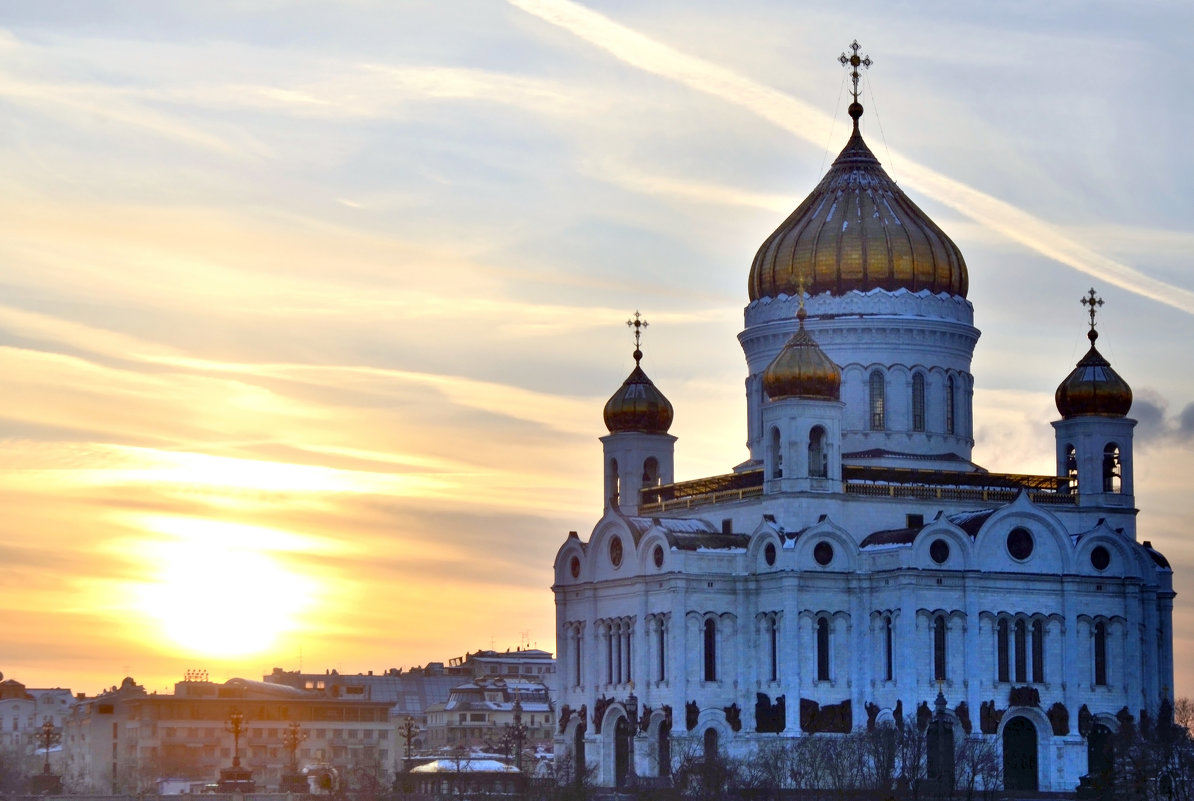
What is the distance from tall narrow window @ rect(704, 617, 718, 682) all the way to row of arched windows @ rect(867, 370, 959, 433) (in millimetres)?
9413

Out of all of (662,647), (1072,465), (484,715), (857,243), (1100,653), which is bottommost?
(484,715)

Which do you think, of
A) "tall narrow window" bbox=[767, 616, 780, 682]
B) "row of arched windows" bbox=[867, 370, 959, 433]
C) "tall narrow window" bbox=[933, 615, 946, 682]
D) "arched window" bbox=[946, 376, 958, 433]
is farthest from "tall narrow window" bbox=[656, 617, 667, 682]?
"arched window" bbox=[946, 376, 958, 433]

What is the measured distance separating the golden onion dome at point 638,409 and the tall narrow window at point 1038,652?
52.3ft

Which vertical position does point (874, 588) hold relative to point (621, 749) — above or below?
above

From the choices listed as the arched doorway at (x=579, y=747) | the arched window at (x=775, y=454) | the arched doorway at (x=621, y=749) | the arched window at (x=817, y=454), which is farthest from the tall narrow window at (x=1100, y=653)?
the arched doorway at (x=579, y=747)

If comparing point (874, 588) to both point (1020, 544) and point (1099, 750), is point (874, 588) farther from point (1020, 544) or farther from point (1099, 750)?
point (1099, 750)

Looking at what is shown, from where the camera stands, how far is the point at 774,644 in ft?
283

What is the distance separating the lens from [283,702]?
413 ft

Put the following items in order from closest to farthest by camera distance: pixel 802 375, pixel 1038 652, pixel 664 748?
pixel 1038 652, pixel 664 748, pixel 802 375

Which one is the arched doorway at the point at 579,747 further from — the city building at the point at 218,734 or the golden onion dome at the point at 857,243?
the city building at the point at 218,734

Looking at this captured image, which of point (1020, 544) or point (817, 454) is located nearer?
point (1020, 544)

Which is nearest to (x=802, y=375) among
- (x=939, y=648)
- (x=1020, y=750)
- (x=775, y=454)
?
(x=775, y=454)

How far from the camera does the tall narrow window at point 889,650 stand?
84.9 m

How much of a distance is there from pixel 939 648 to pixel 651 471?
47.9 feet
